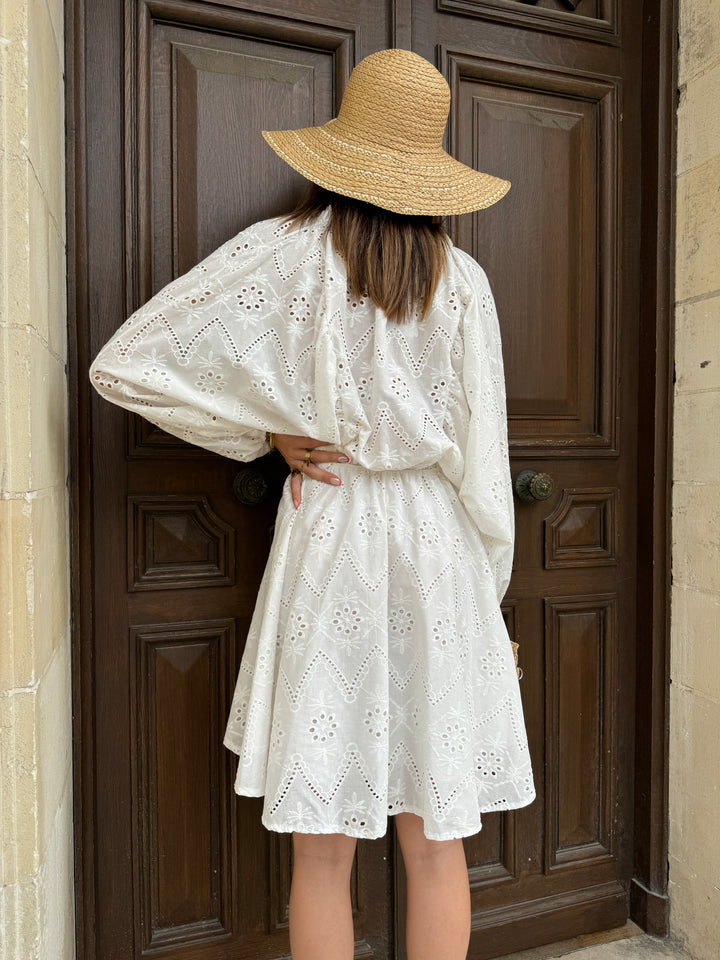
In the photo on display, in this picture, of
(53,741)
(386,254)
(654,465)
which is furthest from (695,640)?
(53,741)

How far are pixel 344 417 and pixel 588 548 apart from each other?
2.97 feet

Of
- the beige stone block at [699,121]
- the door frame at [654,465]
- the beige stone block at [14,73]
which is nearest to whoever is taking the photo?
the beige stone block at [14,73]

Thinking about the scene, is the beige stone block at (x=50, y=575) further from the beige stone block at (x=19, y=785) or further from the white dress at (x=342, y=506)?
the white dress at (x=342, y=506)

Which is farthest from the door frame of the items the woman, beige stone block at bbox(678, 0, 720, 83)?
the woman

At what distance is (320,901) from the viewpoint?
1.23m

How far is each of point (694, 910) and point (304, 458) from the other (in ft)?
4.74

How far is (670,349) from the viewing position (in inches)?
69.1

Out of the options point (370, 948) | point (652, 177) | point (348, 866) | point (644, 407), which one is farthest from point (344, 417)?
point (370, 948)

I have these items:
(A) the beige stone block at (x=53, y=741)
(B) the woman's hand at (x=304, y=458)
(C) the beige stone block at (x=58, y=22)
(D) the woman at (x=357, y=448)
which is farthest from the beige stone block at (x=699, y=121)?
(A) the beige stone block at (x=53, y=741)

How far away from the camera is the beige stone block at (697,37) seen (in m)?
1.63

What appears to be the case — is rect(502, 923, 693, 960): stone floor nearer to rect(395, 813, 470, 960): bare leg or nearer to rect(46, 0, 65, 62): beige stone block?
rect(395, 813, 470, 960): bare leg

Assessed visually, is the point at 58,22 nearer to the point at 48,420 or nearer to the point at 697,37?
the point at 48,420

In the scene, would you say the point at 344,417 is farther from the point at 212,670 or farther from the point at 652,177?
the point at 652,177

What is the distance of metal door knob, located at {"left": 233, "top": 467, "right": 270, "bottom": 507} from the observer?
1.48 meters
